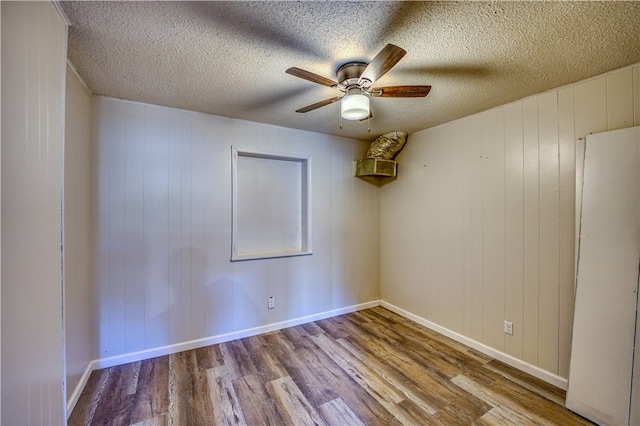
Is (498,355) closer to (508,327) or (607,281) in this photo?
(508,327)

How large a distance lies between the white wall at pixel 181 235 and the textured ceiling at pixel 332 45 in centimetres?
41

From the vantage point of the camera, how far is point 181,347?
257 centimetres

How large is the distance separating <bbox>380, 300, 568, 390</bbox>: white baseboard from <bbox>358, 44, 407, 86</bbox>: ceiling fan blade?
257cm

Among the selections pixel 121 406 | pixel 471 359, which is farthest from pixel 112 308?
pixel 471 359

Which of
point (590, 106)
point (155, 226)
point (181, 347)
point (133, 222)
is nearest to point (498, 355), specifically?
point (590, 106)

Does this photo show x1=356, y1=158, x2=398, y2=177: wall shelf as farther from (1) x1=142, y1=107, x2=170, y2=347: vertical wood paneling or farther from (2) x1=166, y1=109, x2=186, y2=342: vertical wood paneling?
(1) x1=142, y1=107, x2=170, y2=347: vertical wood paneling

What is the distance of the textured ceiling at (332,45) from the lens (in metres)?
1.28

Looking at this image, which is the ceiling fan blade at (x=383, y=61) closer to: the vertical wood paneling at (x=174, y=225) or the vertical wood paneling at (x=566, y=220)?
the vertical wood paneling at (x=566, y=220)

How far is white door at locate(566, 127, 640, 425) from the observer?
1.67m

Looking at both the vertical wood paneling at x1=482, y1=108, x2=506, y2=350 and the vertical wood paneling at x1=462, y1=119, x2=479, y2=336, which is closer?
the vertical wood paneling at x1=482, y1=108, x2=506, y2=350

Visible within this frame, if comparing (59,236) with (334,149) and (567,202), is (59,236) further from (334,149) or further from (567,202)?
(567,202)

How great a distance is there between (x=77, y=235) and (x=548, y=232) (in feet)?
11.6

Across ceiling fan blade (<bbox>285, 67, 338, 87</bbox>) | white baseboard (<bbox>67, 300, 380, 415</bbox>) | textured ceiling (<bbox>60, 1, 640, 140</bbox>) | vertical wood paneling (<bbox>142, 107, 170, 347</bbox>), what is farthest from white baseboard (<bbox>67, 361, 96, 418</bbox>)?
ceiling fan blade (<bbox>285, 67, 338, 87</bbox>)

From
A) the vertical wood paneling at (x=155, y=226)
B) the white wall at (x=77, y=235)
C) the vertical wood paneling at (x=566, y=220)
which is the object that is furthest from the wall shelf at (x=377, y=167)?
the white wall at (x=77, y=235)
